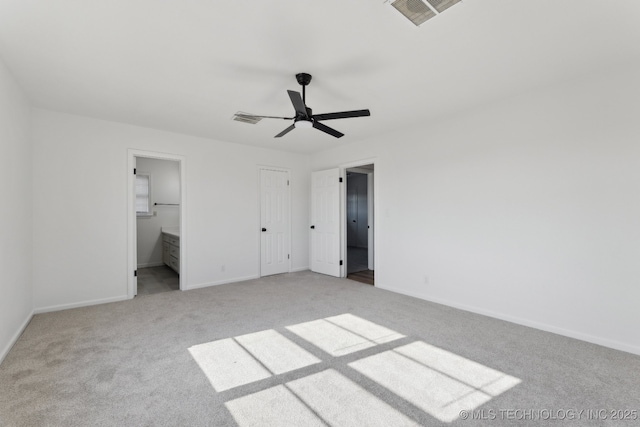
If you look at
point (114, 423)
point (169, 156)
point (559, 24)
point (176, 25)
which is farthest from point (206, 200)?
point (559, 24)

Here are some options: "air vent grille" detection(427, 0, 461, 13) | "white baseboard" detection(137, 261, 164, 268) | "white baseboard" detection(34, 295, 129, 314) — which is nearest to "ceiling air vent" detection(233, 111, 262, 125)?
"air vent grille" detection(427, 0, 461, 13)

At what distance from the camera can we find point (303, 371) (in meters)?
2.30

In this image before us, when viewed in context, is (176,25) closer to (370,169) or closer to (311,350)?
(311,350)

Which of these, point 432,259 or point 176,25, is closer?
point 176,25

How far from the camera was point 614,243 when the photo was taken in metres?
2.69

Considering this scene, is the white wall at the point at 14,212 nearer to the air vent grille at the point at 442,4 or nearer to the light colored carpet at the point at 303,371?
the light colored carpet at the point at 303,371

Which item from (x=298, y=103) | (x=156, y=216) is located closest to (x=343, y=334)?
(x=298, y=103)

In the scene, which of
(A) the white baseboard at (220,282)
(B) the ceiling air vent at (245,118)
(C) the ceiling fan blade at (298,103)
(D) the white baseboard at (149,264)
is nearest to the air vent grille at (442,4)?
(C) the ceiling fan blade at (298,103)

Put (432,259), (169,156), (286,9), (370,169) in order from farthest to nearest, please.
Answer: (370,169) < (169,156) < (432,259) < (286,9)

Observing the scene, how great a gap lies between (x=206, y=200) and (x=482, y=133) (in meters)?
4.19

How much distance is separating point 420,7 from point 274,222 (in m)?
4.47

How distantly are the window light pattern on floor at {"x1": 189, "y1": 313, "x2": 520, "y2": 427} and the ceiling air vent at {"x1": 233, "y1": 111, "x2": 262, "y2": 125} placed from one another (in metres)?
2.63

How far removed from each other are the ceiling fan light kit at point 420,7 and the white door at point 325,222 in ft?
11.9

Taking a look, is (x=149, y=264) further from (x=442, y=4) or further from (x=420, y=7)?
(x=442, y=4)
